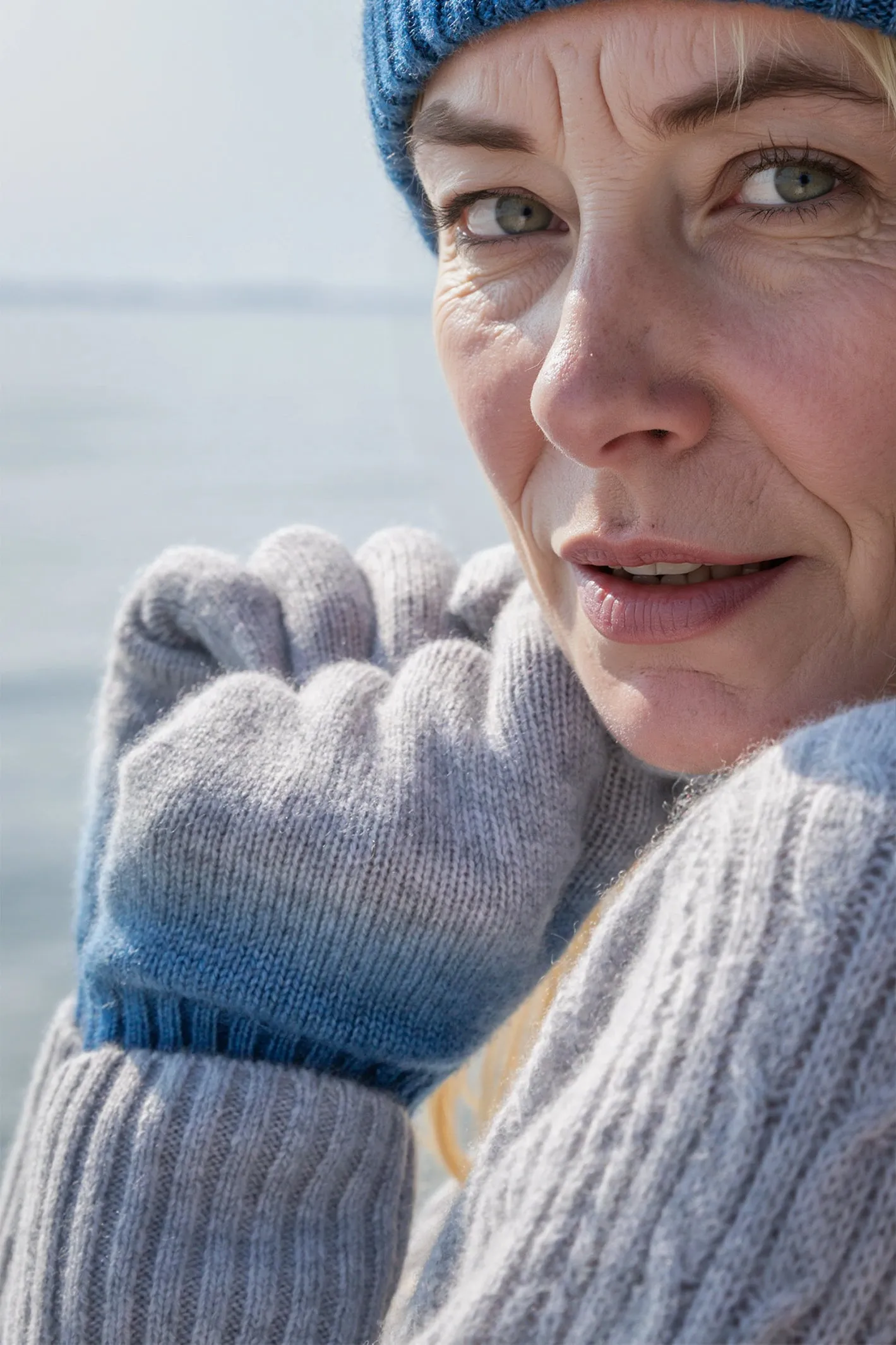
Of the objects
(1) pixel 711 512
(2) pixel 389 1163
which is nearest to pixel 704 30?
(1) pixel 711 512

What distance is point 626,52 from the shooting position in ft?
3.00

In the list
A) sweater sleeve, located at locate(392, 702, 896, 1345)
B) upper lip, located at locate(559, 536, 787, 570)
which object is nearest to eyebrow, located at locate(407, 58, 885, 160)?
upper lip, located at locate(559, 536, 787, 570)

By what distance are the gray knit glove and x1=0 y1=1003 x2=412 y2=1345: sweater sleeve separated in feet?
0.16

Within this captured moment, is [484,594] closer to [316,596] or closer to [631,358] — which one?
[316,596]

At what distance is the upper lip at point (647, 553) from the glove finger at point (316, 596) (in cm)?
30

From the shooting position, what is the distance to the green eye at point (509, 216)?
1.09 meters

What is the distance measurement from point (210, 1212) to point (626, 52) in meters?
0.91

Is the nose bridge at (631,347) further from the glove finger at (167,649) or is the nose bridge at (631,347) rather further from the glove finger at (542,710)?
the glove finger at (167,649)

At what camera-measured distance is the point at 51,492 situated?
3.19 meters

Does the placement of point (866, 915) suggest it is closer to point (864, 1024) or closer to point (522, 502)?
point (864, 1024)

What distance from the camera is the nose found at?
95 centimetres

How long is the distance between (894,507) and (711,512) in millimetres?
129

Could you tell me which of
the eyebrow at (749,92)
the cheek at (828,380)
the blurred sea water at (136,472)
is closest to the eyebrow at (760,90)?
the eyebrow at (749,92)

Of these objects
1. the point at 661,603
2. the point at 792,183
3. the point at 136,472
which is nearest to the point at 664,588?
the point at 661,603
